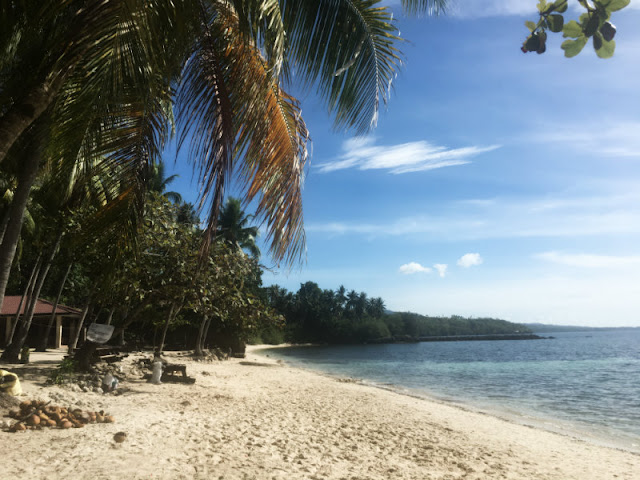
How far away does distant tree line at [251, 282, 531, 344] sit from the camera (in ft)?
241

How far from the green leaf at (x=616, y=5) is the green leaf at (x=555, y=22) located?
233 mm

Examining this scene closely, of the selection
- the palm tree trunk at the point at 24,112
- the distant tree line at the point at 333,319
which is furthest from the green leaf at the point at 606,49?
the distant tree line at the point at 333,319

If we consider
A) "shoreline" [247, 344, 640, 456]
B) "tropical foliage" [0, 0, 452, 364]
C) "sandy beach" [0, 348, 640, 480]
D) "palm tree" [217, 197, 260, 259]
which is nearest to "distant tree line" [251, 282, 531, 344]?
"palm tree" [217, 197, 260, 259]

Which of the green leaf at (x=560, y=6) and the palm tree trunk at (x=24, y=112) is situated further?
the palm tree trunk at (x=24, y=112)

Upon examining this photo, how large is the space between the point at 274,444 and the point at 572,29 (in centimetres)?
629

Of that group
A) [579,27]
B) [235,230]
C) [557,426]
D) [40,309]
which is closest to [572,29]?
[579,27]

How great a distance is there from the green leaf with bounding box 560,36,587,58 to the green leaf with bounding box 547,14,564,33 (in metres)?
0.13

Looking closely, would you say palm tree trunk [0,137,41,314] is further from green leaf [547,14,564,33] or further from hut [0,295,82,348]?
hut [0,295,82,348]

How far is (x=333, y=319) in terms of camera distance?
76125 mm

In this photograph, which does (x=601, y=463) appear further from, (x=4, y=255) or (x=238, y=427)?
(x=4, y=255)

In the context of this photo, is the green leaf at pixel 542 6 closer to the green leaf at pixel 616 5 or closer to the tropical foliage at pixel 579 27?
the tropical foliage at pixel 579 27

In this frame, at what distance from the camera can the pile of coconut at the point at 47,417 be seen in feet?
17.7

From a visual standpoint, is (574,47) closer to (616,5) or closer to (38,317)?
(616,5)

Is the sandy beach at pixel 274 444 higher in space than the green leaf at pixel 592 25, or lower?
lower
